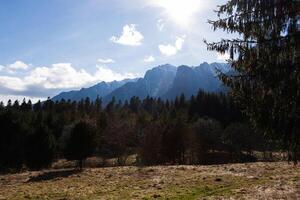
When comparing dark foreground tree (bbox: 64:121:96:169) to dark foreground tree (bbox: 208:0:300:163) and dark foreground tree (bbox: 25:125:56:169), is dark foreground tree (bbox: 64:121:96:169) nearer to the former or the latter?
dark foreground tree (bbox: 25:125:56:169)

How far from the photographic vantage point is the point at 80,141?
167ft

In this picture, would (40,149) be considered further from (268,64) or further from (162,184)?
(268,64)

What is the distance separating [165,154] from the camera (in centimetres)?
6994

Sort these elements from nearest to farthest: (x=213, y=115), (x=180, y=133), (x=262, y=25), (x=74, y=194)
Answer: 1. (x=262, y=25)
2. (x=74, y=194)
3. (x=180, y=133)
4. (x=213, y=115)

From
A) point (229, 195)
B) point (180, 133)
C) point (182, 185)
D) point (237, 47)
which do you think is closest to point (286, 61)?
point (237, 47)

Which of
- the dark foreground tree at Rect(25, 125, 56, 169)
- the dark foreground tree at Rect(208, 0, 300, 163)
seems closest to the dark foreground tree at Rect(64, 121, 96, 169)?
the dark foreground tree at Rect(25, 125, 56, 169)

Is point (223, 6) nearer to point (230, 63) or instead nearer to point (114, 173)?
point (230, 63)

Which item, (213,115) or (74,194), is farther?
(213,115)

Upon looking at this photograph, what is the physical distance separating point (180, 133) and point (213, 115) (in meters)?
60.5

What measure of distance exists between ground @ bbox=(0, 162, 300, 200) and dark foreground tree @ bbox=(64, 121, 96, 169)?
8.05 metres

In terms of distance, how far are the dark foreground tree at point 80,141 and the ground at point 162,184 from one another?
8.05m

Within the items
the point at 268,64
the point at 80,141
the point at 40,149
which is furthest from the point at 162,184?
the point at 40,149

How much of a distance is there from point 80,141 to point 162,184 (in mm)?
21482

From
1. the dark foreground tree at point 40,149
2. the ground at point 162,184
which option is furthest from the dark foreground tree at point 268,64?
the dark foreground tree at point 40,149
